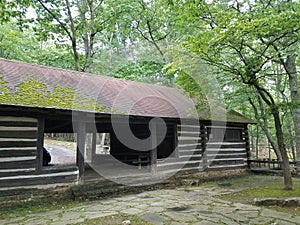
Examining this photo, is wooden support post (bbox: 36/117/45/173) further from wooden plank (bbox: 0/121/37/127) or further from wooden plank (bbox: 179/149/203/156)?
wooden plank (bbox: 179/149/203/156)

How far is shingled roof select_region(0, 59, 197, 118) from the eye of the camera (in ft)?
23.4

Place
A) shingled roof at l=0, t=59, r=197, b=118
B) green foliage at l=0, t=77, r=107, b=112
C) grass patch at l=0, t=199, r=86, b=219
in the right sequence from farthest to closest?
1. shingled roof at l=0, t=59, r=197, b=118
2. green foliage at l=0, t=77, r=107, b=112
3. grass patch at l=0, t=199, r=86, b=219

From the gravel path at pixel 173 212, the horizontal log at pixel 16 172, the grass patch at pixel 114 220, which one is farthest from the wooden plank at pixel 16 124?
the grass patch at pixel 114 220

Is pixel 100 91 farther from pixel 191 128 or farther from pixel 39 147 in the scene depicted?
pixel 191 128

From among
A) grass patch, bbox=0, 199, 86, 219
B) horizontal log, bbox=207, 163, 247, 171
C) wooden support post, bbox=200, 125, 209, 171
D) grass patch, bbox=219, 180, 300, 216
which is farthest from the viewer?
horizontal log, bbox=207, 163, 247, 171

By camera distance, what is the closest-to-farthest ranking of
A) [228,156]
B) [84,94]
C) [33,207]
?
[33,207], [84,94], [228,156]

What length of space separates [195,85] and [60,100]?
197 inches

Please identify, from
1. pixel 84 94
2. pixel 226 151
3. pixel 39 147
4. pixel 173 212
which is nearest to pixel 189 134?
pixel 226 151

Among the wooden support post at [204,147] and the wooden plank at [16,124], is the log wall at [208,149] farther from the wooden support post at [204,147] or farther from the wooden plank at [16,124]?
the wooden plank at [16,124]

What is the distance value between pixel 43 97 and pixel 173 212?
4.45m

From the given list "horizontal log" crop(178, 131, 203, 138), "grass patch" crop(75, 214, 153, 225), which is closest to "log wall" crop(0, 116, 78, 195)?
"grass patch" crop(75, 214, 153, 225)

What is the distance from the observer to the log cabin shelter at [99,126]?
609 centimetres

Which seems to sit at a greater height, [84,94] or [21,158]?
[84,94]

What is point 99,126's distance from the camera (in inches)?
444
